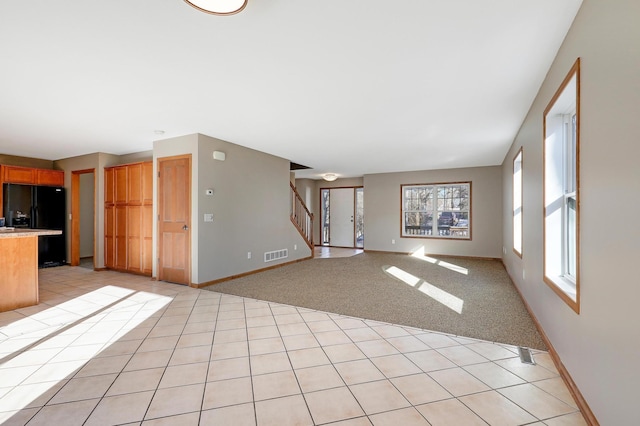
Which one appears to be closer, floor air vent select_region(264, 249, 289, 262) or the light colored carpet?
the light colored carpet

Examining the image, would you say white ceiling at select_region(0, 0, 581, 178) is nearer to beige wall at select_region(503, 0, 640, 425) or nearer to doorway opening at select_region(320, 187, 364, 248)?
beige wall at select_region(503, 0, 640, 425)

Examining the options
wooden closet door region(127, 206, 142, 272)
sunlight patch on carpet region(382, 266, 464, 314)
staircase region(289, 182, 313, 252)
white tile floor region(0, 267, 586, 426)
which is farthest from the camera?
staircase region(289, 182, 313, 252)

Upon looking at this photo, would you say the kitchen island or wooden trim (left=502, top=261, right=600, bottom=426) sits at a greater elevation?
the kitchen island

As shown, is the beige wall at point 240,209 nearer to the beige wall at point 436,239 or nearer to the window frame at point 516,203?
the beige wall at point 436,239

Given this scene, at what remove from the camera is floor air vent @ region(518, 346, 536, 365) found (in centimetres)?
229

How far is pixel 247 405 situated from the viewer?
1777mm

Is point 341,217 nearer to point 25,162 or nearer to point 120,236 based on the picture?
point 120,236

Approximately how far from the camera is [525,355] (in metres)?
2.38

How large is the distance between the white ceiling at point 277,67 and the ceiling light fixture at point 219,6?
228 mm

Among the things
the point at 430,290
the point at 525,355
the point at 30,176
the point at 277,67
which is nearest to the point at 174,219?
the point at 277,67

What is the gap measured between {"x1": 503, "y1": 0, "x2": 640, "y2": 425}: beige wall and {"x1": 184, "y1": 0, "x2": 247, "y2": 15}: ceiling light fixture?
1.83 m

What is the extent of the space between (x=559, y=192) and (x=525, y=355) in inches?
55.2

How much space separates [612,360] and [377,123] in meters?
3.40

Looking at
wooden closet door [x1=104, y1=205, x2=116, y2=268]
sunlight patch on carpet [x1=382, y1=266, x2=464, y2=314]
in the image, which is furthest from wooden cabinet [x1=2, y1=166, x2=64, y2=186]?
sunlight patch on carpet [x1=382, y1=266, x2=464, y2=314]
